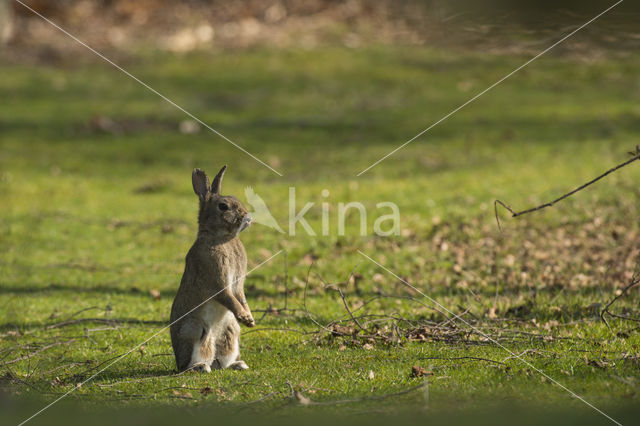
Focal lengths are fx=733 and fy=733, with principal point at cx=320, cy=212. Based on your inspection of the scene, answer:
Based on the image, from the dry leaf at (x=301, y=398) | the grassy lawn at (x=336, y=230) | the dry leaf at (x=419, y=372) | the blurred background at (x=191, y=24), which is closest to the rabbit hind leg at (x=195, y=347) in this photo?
the grassy lawn at (x=336, y=230)

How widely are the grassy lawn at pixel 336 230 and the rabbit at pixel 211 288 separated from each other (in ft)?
0.91

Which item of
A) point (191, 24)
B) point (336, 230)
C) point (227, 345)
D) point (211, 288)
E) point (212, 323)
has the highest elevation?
point (191, 24)

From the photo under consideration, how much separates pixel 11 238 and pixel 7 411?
11551 millimetres

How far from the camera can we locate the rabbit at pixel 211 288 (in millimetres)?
6867

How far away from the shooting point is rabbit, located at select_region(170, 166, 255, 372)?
6.87m

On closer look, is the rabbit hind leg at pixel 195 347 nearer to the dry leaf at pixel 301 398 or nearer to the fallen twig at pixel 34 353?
the dry leaf at pixel 301 398

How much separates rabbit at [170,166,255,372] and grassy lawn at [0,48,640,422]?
276 mm

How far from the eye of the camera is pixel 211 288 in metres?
6.90

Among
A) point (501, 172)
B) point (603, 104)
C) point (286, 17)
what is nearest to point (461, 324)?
point (501, 172)

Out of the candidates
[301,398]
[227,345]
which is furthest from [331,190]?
[301,398]

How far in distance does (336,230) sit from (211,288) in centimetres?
918

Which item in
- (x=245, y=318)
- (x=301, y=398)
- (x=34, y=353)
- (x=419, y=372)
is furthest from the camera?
(x=34, y=353)

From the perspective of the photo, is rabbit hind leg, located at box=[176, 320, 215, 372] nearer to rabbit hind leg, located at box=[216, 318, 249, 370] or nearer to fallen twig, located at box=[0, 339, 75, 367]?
rabbit hind leg, located at box=[216, 318, 249, 370]

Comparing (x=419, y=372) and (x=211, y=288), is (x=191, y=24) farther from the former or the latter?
(x=419, y=372)
